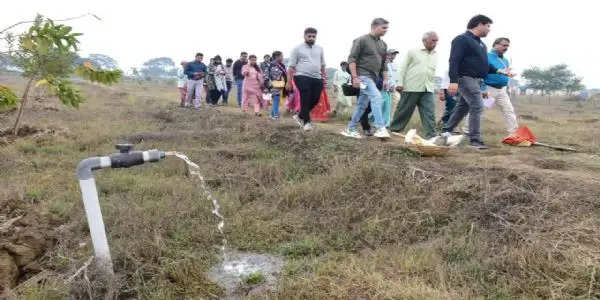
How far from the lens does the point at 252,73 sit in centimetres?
1101

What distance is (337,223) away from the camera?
4.01 m

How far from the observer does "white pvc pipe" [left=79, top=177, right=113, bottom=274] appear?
2879 mm

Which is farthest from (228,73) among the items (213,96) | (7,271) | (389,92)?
(7,271)

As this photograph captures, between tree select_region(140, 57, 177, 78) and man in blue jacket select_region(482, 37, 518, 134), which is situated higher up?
tree select_region(140, 57, 177, 78)

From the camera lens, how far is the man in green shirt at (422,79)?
6.64 m

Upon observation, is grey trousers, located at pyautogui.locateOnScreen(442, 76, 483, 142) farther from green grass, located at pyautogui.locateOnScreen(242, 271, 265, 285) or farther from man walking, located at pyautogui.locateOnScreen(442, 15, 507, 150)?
green grass, located at pyautogui.locateOnScreen(242, 271, 265, 285)

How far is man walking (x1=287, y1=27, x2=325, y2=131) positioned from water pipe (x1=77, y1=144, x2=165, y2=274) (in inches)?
165

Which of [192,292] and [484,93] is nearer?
[192,292]

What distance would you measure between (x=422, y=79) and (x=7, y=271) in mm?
5437

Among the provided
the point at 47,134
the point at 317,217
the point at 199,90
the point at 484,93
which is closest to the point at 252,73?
the point at 199,90

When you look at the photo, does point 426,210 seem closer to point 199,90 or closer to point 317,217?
point 317,217

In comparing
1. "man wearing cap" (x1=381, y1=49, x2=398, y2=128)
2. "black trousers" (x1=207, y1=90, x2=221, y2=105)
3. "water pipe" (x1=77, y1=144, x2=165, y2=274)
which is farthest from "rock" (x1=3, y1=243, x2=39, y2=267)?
"black trousers" (x1=207, y1=90, x2=221, y2=105)

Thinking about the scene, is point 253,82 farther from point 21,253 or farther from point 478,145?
point 21,253

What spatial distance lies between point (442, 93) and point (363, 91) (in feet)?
5.83
